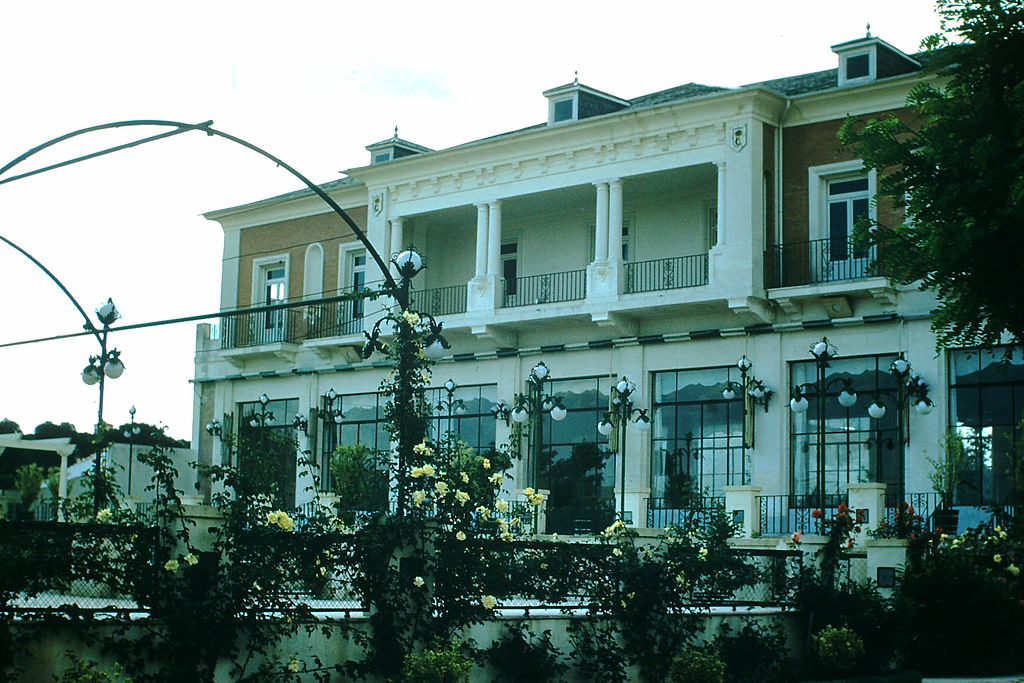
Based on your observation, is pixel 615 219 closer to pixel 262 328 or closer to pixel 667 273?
pixel 667 273

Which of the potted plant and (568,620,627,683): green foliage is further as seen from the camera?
the potted plant

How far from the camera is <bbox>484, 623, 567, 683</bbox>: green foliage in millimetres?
14109

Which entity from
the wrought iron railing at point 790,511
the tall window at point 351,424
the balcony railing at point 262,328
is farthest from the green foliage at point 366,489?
the balcony railing at point 262,328

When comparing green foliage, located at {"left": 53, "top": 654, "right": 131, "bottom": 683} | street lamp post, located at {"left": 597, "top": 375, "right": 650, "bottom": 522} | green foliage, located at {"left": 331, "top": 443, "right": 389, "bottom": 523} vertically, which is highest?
street lamp post, located at {"left": 597, "top": 375, "right": 650, "bottom": 522}

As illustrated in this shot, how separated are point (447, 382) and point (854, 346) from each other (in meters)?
10.3

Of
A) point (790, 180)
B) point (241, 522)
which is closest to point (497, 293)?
point (790, 180)

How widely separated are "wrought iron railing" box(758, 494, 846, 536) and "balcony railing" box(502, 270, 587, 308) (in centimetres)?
697

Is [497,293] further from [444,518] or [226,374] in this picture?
[444,518]

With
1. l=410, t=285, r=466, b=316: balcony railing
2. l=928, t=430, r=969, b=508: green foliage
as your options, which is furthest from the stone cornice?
l=928, t=430, r=969, b=508: green foliage

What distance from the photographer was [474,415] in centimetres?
3347

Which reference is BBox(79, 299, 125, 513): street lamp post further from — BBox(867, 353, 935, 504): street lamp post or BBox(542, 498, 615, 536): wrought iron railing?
BBox(867, 353, 935, 504): street lamp post

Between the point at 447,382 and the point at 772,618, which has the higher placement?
the point at 447,382

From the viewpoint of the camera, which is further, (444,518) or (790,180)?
(790,180)

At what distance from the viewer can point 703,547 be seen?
1603 centimetres
